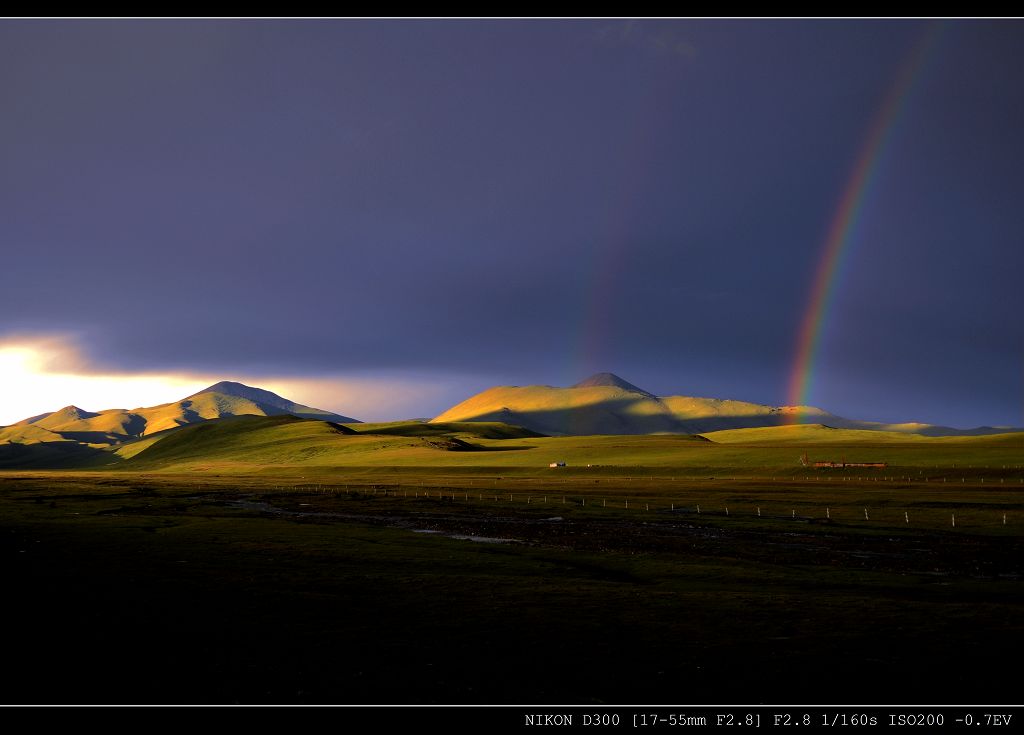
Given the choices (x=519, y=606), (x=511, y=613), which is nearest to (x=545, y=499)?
(x=519, y=606)

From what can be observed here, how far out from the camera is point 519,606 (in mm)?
27484

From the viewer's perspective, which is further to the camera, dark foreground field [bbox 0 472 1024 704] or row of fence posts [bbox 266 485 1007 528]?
row of fence posts [bbox 266 485 1007 528]

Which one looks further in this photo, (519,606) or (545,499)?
(545,499)

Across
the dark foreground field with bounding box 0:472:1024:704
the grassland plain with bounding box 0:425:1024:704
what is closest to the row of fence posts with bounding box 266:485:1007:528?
the grassland plain with bounding box 0:425:1024:704

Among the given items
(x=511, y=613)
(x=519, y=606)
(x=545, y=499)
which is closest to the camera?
(x=511, y=613)

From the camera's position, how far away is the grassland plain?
17891 millimetres

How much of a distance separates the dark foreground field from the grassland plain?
0.43ft

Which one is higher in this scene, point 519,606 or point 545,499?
point 519,606

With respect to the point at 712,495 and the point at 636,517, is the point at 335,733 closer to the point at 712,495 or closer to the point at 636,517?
the point at 636,517

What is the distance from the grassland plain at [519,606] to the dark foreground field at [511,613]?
130mm

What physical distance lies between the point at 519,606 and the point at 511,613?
1325 mm

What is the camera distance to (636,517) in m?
69.9

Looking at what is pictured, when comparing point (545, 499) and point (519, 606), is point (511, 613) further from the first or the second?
point (545, 499)

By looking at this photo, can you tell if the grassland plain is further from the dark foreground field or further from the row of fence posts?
the row of fence posts
